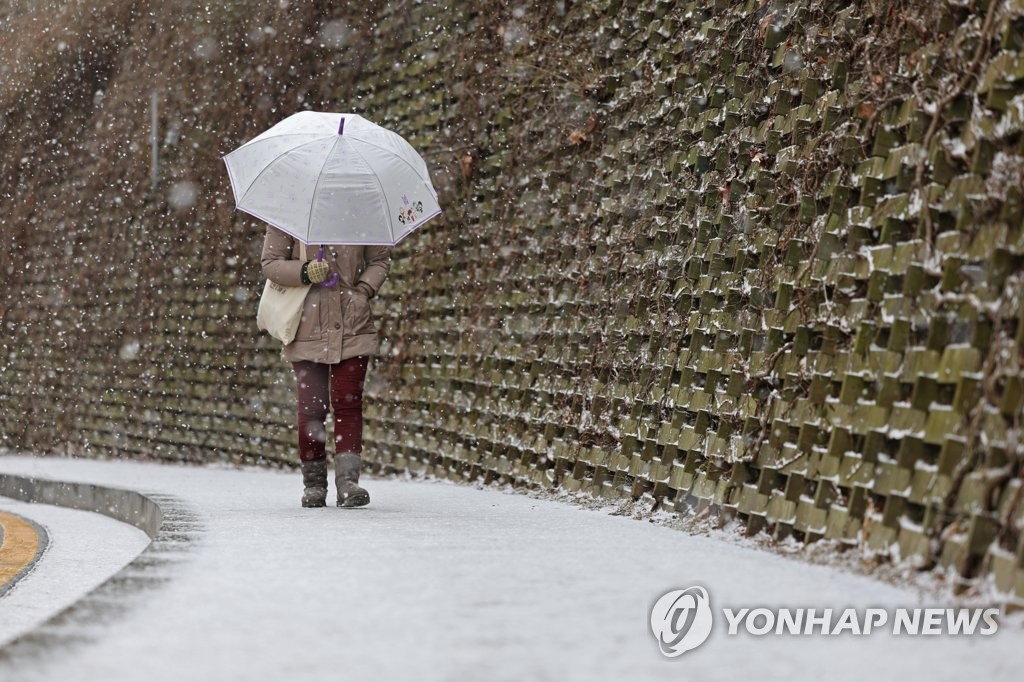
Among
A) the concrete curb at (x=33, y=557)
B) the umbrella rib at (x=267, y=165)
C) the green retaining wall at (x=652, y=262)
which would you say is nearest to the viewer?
the green retaining wall at (x=652, y=262)

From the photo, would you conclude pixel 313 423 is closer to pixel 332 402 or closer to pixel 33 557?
pixel 332 402

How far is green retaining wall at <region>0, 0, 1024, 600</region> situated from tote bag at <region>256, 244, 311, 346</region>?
4.84 ft

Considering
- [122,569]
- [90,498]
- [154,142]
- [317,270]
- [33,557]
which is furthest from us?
[154,142]

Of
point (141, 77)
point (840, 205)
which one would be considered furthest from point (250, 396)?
point (840, 205)

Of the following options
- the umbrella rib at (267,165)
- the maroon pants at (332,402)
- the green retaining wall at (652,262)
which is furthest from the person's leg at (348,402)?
the green retaining wall at (652,262)

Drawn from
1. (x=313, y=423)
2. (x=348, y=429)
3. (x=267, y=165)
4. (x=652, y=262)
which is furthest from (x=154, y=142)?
(x=652, y=262)

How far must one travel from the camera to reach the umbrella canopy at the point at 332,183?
6074mm

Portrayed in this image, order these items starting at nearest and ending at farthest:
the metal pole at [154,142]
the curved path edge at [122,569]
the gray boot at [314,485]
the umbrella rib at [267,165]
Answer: the curved path edge at [122,569]
the umbrella rib at [267,165]
the gray boot at [314,485]
the metal pole at [154,142]

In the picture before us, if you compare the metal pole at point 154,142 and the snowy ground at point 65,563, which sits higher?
the metal pole at point 154,142

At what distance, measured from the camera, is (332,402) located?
634 centimetres

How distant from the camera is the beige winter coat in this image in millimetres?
6195

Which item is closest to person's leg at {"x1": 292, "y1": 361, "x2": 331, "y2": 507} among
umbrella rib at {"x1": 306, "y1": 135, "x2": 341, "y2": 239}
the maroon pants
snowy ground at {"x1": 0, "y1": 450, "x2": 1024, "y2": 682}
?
the maroon pants

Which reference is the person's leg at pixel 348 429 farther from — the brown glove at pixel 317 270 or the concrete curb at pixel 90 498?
the concrete curb at pixel 90 498

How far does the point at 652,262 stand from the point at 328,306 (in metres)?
1.50
